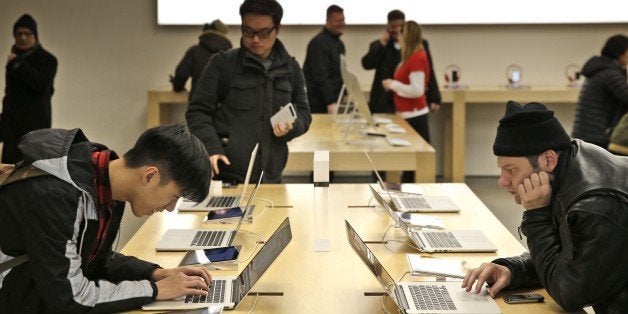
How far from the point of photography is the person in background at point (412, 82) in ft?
21.3

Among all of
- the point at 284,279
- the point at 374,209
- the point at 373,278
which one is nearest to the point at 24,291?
the point at 284,279

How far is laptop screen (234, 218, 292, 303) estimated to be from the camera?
2.41 metres

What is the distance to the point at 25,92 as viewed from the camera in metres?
6.55

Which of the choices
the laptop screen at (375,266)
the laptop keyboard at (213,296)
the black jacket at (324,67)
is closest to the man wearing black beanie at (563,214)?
the laptop screen at (375,266)

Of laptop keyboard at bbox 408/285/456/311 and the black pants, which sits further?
the black pants

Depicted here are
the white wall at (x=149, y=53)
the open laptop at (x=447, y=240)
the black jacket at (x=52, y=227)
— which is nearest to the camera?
the black jacket at (x=52, y=227)

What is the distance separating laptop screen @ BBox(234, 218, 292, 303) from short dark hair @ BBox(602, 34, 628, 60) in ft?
14.7

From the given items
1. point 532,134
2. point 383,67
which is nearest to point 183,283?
point 532,134

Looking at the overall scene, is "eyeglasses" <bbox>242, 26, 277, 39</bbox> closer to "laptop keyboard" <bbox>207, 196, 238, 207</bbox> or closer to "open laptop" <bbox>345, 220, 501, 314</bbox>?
"laptop keyboard" <bbox>207, 196, 238, 207</bbox>

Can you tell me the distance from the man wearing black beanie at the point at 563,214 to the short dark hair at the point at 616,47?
14.1ft

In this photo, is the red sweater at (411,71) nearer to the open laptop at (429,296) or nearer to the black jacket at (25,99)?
the black jacket at (25,99)

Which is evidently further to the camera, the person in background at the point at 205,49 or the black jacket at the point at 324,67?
the black jacket at the point at 324,67

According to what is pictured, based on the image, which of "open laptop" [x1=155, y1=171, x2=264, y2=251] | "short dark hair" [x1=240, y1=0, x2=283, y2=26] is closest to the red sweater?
"short dark hair" [x1=240, y1=0, x2=283, y2=26]

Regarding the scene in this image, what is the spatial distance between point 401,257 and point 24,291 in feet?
4.22
